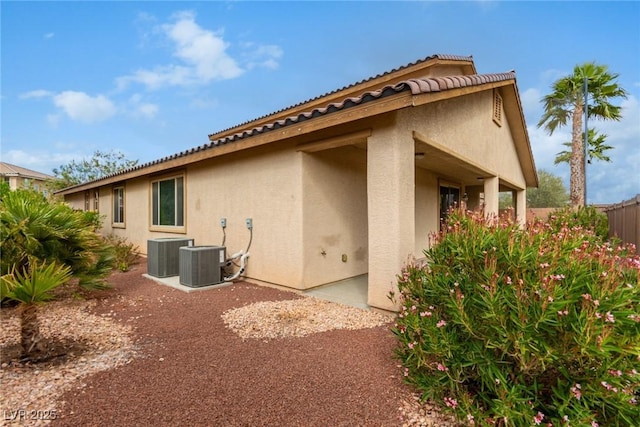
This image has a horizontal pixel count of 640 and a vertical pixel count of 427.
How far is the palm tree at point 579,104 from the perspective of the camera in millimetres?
16406

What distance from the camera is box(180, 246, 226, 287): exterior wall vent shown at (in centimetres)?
685

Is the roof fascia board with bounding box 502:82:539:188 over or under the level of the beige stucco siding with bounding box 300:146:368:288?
over

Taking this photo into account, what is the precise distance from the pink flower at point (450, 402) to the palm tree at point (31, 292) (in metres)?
4.07

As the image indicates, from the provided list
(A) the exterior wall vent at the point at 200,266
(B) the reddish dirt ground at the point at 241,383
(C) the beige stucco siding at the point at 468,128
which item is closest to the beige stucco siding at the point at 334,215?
(C) the beige stucco siding at the point at 468,128

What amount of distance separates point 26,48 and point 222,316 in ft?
35.7

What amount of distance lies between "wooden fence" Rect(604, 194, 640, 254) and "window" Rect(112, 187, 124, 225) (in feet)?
59.6

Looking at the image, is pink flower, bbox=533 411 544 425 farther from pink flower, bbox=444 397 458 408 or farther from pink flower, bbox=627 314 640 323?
pink flower, bbox=627 314 640 323

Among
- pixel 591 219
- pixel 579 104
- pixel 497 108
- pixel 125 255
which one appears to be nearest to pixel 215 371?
pixel 125 255

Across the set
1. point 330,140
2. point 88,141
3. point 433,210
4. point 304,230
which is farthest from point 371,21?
point 88,141

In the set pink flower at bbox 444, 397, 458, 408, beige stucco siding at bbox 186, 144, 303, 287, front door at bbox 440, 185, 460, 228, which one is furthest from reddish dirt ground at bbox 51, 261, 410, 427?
front door at bbox 440, 185, 460, 228

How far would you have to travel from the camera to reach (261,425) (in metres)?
2.45

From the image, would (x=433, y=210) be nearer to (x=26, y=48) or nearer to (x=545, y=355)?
(x=545, y=355)

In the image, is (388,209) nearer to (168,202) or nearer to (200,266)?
(200,266)

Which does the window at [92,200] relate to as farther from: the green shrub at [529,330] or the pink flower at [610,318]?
the pink flower at [610,318]
